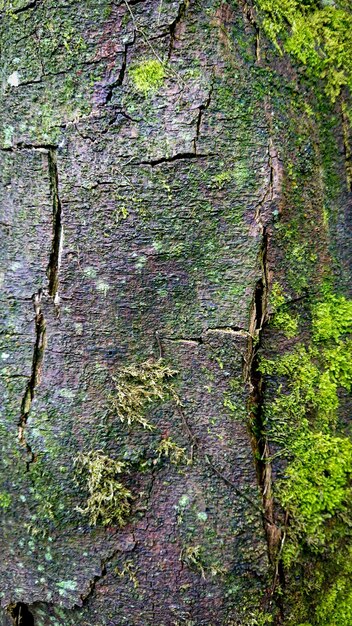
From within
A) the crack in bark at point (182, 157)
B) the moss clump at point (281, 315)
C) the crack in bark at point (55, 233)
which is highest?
the crack in bark at point (182, 157)

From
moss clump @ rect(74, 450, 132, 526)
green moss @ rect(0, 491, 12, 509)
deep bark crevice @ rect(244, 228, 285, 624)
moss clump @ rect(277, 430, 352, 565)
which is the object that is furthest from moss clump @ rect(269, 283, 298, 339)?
green moss @ rect(0, 491, 12, 509)

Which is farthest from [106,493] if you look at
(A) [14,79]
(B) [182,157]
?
(A) [14,79]

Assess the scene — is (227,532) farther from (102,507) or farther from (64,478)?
(64,478)

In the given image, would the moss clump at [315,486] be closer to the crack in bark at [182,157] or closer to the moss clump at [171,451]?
the moss clump at [171,451]

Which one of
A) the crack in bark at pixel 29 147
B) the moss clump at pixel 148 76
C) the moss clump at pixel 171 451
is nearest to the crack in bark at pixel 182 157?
the moss clump at pixel 148 76

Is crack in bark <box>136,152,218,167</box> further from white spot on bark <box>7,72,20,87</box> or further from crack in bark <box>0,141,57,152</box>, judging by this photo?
white spot on bark <box>7,72,20,87</box>

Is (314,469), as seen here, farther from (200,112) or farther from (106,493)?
(200,112)

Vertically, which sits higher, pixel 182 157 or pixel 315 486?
pixel 182 157
